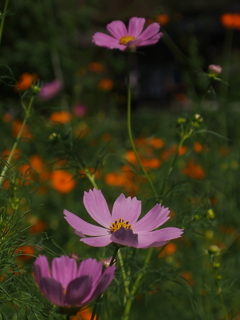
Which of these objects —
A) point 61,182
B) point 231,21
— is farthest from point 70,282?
point 231,21

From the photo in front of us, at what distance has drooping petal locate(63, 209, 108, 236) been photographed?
1.53ft

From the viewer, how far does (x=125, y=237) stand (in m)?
0.44

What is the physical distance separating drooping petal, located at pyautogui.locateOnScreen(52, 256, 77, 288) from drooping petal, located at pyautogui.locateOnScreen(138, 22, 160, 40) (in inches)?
16.6

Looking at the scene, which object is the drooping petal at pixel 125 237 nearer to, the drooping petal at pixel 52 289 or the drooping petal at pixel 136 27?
the drooping petal at pixel 52 289

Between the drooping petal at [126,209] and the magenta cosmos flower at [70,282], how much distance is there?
0.51 feet

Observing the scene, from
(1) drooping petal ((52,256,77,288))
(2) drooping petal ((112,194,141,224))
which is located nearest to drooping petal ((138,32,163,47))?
(2) drooping petal ((112,194,141,224))

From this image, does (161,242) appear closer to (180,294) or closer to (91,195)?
(91,195)

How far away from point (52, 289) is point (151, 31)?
48 cm

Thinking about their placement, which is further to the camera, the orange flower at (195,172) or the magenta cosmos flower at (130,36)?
the orange flower at (195,172)

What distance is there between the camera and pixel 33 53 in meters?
3.67

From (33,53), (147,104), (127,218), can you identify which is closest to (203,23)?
(147,104)

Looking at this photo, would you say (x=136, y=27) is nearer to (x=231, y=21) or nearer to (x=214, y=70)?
(x=214, y=70)

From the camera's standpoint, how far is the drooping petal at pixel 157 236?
445mm

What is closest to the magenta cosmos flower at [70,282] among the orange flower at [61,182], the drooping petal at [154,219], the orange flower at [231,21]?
the drooping petal at [154,219]
